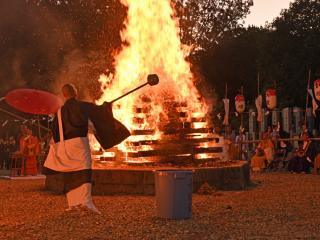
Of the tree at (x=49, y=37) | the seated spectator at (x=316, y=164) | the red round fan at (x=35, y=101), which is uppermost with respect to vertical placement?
the tree at (x=49, y=37)


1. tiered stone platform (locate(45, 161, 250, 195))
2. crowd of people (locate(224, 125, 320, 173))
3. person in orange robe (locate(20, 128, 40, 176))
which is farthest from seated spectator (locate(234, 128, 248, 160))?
tiered stone platform (locate(45, 161, 250, 195))

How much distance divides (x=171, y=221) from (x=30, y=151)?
10.6 m

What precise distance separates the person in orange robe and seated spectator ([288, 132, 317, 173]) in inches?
291

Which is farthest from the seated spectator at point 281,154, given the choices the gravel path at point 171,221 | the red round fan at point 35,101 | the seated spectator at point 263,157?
the red round fan at point 35,101

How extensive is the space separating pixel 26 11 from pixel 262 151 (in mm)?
13674

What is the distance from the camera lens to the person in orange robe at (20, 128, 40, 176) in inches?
703

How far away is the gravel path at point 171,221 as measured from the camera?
713cm

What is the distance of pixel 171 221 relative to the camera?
26.4 feet

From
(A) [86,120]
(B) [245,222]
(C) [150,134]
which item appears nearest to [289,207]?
(B) [245,222]

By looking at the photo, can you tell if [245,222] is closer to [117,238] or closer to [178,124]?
[117,238]

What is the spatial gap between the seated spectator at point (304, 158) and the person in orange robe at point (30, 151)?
24.3 ft

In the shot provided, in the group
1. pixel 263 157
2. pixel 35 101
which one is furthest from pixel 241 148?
pixel 35 101

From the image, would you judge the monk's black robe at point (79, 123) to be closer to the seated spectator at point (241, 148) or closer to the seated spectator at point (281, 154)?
the seated spectator at point (281, 154)

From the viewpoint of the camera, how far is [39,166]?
20.5m
